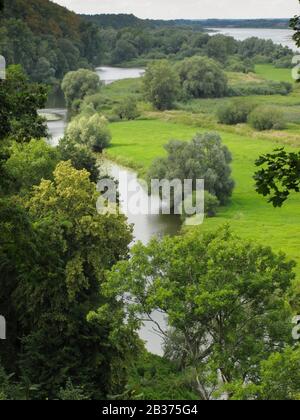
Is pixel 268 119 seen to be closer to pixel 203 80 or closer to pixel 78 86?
pixel 203 80

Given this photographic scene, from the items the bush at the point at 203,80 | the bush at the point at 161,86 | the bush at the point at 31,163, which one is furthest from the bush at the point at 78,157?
the bush at the point at 203,80

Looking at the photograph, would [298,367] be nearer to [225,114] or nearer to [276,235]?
[276,235]

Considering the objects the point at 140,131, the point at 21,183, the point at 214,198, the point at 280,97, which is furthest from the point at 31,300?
the point at 280,97

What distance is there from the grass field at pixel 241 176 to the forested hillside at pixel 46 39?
31434 millimetres

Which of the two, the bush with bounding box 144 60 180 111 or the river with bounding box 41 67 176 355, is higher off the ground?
the bush with bounding box 144 60 180 111

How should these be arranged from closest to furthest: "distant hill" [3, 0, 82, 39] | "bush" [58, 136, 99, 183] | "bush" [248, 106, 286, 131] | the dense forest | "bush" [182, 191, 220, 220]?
the dense forest < "bush" [58, 136, 99, 183] < "bush" [182, 191, 220, 220] < "bush" [248, 106, 286, 131] < "distant hill" [3, 0, 82, 39]

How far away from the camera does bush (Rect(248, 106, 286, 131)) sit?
86.4 m

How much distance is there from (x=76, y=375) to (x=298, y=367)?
7349 millimetres

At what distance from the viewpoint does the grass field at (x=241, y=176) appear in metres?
48.1

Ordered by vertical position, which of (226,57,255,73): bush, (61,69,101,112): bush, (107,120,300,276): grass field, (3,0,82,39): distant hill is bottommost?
(107,120,300,276): grass field

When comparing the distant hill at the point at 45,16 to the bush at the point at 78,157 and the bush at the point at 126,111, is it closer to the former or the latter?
the bush at the point at 126,111

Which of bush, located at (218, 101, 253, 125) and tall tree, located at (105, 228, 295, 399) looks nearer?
tall tree, located at (105, 228, 295, 399)

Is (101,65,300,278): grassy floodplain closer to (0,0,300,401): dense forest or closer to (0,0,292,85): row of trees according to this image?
(0,0,300,401): dense forest

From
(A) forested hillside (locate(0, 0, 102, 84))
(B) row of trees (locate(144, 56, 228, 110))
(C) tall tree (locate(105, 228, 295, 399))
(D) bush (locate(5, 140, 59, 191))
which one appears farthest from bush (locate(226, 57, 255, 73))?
(C) tall tree (locate(105, 228, 295, 399))
